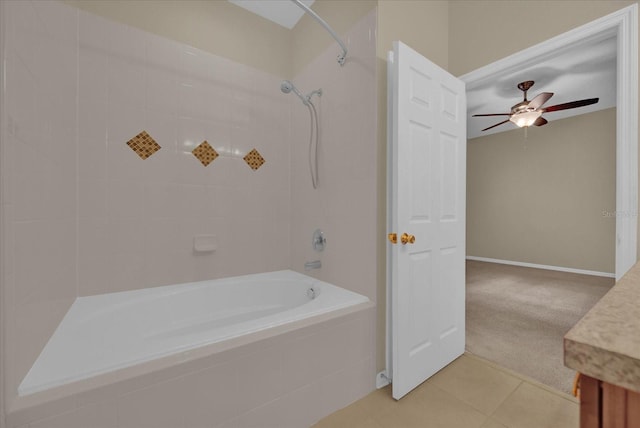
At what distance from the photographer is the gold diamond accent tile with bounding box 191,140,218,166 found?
199 cm

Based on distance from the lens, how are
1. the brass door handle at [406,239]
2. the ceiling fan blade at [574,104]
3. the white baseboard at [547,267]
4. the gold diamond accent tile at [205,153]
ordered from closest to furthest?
the brass door handle at [406,239] → the gold diamond accent tile at [205,153] → the ceiling fan blade at [574,104] → the white baseboard at [547,267]

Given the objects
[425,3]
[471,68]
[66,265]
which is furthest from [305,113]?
[66,265]

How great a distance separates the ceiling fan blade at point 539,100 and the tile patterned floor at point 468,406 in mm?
2704

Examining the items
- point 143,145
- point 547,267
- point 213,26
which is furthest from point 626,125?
point 547,267

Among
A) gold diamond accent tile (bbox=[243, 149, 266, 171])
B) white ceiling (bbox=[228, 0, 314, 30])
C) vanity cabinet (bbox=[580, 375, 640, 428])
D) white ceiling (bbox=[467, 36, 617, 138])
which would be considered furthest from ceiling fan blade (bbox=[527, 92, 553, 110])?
vanity cabinet (bbox=[580, 375, 640, 428])

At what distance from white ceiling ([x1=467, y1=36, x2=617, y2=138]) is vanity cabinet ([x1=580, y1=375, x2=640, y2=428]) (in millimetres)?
3148

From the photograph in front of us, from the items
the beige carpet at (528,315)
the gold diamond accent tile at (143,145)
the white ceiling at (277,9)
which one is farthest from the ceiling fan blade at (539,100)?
the gold diamond accent tile at (143,145)

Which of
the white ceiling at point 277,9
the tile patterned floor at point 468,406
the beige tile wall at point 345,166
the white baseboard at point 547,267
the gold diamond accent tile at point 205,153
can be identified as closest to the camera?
the tile patterned floor at point 468,406

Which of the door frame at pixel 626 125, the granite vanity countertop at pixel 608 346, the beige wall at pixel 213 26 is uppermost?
the beige wall at pixel 213 26

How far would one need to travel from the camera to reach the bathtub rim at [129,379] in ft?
2.48

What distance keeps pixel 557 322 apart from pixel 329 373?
235 cm

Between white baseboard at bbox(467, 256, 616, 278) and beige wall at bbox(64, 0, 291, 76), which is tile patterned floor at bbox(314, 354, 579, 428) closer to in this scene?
beige wall at bbox(64, 0, 291, 76)

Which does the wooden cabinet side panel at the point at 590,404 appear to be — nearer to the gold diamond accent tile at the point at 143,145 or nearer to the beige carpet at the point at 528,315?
the beige carpet at the point at 528,315

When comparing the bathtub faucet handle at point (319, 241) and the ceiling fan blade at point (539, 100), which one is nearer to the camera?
the bathtub faucet handle at point (319, 241)
